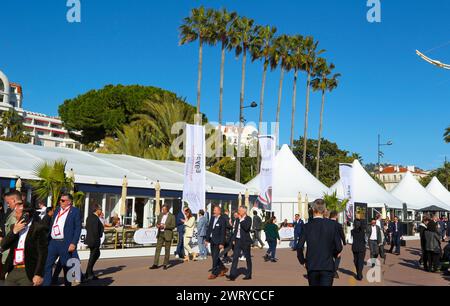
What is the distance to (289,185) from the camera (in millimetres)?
31359

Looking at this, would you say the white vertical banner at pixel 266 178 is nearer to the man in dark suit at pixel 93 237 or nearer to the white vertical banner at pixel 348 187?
the white vertical banner at pixel 348 187

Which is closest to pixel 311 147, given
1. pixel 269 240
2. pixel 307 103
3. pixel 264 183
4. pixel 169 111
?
pixel 307 103

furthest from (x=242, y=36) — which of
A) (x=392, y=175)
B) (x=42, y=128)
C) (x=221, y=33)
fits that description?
(x=392, y=175)

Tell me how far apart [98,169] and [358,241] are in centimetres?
1307

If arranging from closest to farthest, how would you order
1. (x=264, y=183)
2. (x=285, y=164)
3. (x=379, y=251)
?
(x=379, y=251)
(x=264, y=183)
(x=285, y=164)

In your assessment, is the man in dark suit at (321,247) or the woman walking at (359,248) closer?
the man in dark suit at (321,247)

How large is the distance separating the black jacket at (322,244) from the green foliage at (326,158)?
58.9 metres

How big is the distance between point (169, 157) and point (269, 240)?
951 inches

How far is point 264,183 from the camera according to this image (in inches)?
904

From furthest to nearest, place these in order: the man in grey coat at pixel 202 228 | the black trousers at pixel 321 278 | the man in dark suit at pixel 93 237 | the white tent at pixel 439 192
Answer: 1. the white tent at pixel 439 192
2. the man in grey coat at pixel 202 228
3. the man in dark suit at pixel 93 237
4. the black trousers at pixel 321 278

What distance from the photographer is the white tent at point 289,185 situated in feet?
100

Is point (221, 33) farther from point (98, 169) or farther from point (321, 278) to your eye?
point (321, 278)

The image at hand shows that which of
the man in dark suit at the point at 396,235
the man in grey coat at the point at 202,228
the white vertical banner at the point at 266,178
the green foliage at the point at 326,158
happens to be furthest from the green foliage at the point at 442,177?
the man in grey coat at the point at 202,228

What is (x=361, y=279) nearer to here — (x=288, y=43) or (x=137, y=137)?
(x=137, y=137)
